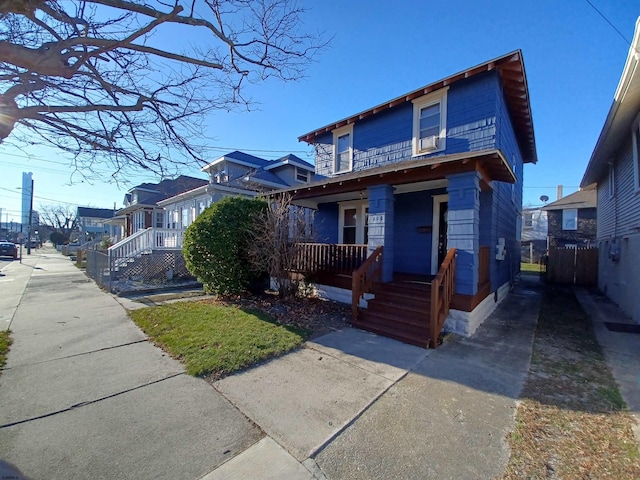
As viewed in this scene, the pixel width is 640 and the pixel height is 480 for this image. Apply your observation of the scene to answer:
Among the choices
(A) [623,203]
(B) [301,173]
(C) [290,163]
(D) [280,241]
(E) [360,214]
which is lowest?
(D) [280,241]

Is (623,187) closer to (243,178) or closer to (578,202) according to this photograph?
(578,202)

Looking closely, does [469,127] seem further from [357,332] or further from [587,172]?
[587,172]

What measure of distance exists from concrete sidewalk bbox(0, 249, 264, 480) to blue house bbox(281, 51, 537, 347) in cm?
355

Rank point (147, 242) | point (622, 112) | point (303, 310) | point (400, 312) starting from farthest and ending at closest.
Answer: point (147, 242)
point (303, 310)
point (622, 112)
point (400, 312)

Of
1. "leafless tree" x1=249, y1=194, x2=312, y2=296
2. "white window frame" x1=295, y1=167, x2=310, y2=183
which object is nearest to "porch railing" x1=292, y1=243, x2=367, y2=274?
"leafless tree" x1=249, y1=194, x2=312, y2=296

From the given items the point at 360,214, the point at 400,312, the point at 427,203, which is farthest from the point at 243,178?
the point at 400,312

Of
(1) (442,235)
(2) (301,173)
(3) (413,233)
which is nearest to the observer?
(1) (442,235)

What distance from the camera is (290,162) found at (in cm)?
1728

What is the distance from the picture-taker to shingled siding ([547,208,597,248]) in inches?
795

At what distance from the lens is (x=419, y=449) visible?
239cm

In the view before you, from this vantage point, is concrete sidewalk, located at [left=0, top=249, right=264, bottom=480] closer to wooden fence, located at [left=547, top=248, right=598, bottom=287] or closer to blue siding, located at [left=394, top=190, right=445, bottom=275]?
blue siding, located at [left=394, top=190, right=445, bottom=275]

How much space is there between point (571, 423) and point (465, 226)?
3.51 metres

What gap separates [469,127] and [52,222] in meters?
80.7

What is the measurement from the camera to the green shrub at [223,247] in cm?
752
